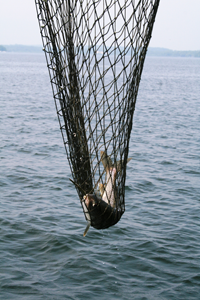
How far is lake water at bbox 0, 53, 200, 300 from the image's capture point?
7.38 m

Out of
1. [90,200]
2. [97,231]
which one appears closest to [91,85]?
[90,200]

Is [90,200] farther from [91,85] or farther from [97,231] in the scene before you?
[97,231]

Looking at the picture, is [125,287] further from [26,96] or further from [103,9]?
[26,96]

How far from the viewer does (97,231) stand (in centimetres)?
966

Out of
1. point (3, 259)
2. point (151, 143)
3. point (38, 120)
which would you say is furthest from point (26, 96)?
point (3, 259)

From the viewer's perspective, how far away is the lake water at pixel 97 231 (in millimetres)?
7383

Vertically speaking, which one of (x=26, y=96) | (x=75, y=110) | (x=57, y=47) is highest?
(x=57, y=47)

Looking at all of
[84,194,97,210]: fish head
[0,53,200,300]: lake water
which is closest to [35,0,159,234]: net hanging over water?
[84,194,97,210]: fish head

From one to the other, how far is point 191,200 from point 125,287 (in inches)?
197

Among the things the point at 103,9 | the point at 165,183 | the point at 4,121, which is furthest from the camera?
the point at 4,121

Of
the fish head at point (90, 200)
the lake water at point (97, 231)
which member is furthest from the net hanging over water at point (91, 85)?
the lake water at point (97, 231)

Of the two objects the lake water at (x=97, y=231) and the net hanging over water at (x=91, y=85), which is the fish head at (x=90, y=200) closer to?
the net hanging over water at (x=91, y=85)

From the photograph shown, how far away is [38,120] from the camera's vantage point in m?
24.0

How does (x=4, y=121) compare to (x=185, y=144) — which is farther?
(x=4, y=121)
